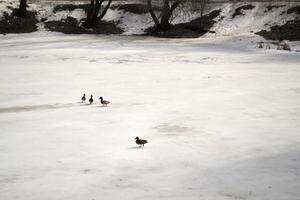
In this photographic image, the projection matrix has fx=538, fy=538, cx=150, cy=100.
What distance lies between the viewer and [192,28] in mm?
44062

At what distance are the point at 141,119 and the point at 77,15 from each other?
37598mm

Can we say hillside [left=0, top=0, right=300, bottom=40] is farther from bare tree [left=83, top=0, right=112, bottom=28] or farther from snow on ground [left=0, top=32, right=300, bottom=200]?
snow on ground [left=0, top=32, right=300, bottom=200]

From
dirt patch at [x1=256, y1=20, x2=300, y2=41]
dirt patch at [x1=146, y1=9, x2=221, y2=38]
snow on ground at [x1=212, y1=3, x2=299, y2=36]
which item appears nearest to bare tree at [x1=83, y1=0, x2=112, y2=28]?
dirt patch at [x1=146, y1=9, x2=221, y2=38]

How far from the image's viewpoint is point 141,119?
13.6m

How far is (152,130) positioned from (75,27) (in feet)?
118

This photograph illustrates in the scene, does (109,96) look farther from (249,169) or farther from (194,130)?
(249,169)

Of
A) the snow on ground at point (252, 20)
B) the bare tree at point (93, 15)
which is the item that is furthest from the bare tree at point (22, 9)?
the snow on ground at point (252, 20)

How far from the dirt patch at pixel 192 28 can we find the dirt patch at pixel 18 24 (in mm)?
10198

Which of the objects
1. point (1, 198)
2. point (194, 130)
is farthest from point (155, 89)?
point (1, 198)

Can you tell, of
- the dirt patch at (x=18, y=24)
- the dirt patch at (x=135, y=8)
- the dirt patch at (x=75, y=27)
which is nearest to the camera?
the dirt patch at (x=18, y=24)

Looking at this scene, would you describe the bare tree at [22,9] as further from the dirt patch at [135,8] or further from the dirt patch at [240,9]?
the dirt patch at [240,9]

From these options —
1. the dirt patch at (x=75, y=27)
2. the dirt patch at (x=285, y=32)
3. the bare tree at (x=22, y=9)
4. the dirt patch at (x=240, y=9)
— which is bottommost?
the dirt patch at (x=75, y=27)

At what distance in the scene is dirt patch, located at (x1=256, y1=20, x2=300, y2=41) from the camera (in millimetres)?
38344

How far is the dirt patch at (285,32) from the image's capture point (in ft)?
126
